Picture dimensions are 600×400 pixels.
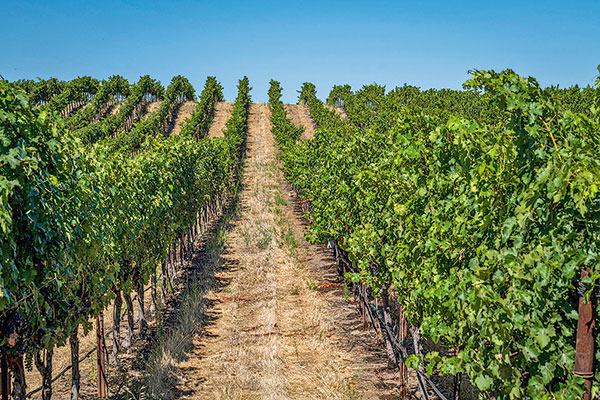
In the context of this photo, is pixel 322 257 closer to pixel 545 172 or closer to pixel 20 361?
pixel 20 361

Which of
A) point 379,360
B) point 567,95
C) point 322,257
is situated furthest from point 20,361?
point 567,95

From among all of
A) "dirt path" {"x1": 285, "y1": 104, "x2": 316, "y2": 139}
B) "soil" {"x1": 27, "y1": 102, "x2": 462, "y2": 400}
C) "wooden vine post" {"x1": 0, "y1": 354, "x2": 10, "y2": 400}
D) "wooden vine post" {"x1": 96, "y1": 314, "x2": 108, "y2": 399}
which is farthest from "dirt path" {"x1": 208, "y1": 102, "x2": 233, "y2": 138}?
"wooden vine post" {"x1": 0, "y1": 354, "x2": 10, "y2": 400}

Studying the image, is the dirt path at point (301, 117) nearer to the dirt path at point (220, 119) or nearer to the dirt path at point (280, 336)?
the dirt path at point (220, 119)

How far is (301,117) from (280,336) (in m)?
49.4

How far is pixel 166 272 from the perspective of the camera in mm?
14438

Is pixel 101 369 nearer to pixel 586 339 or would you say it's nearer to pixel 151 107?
pixel 586 339

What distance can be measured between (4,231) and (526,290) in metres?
4.07

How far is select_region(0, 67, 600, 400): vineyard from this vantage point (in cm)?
Answer: 370

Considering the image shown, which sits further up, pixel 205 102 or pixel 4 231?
pixel 205 102

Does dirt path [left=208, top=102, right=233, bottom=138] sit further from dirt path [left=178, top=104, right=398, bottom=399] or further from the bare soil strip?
dirt path [left=178, top=104, right=398, bottom=399]

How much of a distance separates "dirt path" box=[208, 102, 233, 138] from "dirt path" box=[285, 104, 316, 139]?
7404 mm

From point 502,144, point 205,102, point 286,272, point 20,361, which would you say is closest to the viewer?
point 502,144

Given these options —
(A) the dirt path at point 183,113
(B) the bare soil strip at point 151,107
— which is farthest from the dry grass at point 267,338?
(B) the bare soil strip at point 151,107

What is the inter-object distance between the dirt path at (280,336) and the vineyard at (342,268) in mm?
51
